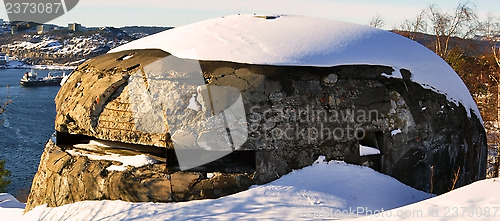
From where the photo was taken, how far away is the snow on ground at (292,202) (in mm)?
3963

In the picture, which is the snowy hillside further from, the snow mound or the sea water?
the sea water

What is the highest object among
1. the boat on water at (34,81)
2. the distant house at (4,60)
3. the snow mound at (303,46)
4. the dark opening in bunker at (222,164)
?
the snow mound at (303,46)

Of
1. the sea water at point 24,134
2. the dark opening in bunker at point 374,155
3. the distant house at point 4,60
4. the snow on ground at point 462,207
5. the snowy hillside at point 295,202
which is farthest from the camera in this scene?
the distant house at point 4,60

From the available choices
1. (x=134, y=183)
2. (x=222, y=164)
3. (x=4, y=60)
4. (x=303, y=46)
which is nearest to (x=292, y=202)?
(x=222, y=164)

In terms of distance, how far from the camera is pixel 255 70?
4.47 metres

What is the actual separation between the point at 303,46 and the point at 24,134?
103 feet

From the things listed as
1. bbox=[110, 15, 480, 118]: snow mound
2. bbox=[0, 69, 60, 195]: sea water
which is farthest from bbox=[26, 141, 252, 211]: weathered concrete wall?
bbox=[0, 69, 60, 195]: sea water

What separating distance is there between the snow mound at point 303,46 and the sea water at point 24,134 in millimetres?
10469

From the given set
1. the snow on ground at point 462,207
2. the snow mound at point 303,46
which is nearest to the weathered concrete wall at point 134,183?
the snow mound at point 303,46

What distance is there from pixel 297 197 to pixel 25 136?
31.1m

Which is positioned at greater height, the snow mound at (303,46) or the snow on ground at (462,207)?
the snow mound at (303,46)

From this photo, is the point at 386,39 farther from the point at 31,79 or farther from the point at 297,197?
the point at 31,79

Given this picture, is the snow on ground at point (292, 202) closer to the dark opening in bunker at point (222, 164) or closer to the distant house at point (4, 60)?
the dark opening in bunker at point (222, 164)

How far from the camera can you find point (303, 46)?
481 centimetres
